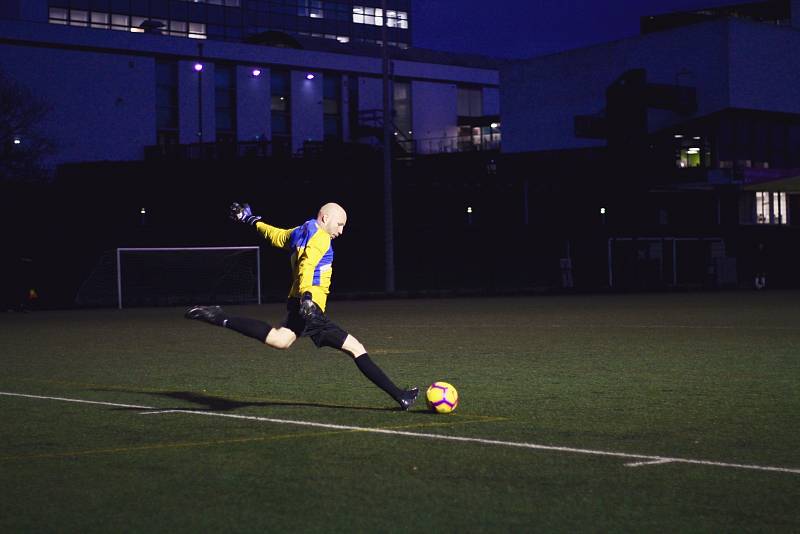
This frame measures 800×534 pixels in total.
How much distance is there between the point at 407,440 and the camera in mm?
8969

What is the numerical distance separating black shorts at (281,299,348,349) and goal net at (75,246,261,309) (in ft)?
94.0

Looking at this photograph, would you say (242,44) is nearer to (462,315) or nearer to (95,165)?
(95,165)

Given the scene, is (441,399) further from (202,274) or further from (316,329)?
(202,274)

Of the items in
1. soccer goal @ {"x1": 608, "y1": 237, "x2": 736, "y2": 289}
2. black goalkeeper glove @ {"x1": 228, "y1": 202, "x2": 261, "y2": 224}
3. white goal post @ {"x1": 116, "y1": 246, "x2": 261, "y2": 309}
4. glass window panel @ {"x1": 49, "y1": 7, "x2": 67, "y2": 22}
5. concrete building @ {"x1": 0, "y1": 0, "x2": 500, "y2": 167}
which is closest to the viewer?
black goalkeeper glove @ {"x1": 228, "y1": 202, "x2": 261, "y2": 224}

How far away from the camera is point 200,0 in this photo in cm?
9188

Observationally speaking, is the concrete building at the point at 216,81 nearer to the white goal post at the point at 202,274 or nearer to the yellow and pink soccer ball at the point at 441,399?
the white goal post at the point at 202,274

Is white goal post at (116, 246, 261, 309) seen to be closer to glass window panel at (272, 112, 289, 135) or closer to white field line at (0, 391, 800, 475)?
white field line at (0, 391, 800, 475)

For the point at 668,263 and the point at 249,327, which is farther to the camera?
the point at 668,263

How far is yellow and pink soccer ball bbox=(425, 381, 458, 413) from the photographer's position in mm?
10406

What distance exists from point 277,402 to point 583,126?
2064 inches

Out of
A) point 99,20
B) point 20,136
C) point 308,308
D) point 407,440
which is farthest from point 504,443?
point 99,20

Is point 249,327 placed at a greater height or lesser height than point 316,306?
lesser

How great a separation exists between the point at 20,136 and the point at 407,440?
179ft

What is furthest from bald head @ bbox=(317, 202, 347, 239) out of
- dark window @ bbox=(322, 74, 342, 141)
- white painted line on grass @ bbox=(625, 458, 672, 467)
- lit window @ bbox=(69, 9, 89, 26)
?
lit window @ bbox=(69, 9, 89, 26)
